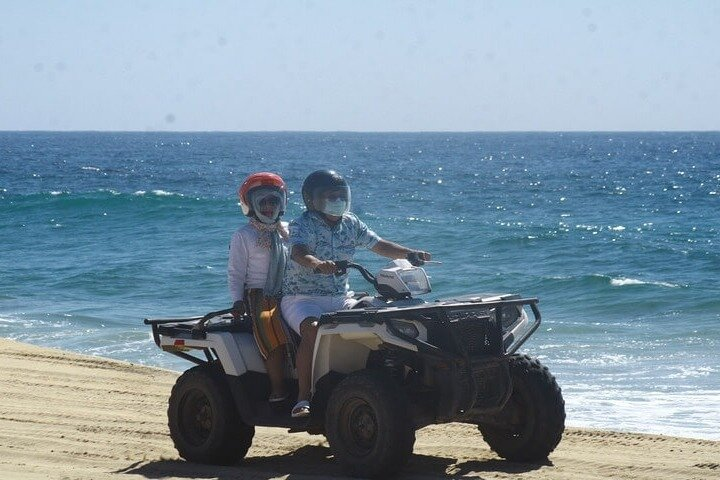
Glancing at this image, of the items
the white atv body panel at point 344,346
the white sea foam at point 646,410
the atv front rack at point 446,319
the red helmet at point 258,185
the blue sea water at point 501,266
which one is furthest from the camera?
the blue sea water at point 501,266

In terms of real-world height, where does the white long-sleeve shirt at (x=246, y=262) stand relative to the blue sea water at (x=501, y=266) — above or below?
above

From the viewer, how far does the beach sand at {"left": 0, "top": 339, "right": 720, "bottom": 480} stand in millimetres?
7148

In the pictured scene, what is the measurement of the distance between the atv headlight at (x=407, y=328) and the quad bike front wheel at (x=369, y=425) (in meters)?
0.27

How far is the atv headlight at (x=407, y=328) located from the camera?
21.7 ft

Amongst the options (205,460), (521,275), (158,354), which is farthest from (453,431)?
(521,275)

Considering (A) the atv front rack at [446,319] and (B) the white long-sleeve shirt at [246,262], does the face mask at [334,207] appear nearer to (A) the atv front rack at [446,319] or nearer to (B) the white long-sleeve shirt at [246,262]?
(B) the white long-sleeve shirt at [246,262]

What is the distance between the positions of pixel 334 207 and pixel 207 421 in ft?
4.99

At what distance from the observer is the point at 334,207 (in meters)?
7.22

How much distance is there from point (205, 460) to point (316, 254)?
1397 millimetres

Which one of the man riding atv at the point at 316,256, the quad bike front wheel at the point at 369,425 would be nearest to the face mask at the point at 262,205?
the man riding atv at the point at 316,256

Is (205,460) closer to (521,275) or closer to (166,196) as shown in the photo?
(521,275)

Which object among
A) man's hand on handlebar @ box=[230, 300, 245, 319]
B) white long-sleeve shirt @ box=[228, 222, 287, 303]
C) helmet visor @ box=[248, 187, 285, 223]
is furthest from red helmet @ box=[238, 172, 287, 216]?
man's hand on handlebar @ box=[230, 300, 245, 319]

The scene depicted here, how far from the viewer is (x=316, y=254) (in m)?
7.23

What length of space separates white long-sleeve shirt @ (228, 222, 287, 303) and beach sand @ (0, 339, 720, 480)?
1.06 m
